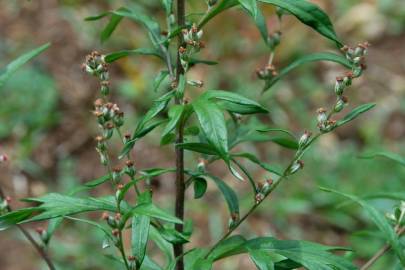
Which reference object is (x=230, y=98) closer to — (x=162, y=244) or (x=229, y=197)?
(x=229, y=197)

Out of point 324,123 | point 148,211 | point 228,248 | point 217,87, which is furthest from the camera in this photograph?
point 217,87

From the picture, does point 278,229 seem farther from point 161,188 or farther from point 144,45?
point 144,45

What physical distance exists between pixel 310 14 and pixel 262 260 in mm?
533

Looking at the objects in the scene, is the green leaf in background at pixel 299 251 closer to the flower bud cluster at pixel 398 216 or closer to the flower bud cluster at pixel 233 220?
the flower bud cluster at pixel 233 220

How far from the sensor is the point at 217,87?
4379 millimetres

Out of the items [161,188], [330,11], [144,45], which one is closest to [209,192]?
[161,188]

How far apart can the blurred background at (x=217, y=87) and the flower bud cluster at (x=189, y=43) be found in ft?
5.62

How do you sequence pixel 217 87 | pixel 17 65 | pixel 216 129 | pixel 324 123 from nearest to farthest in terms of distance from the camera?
pixel 216 129 → pixel 324 123 → pixel 17 65 → pixel 217 87

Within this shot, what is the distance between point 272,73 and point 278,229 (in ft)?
6.54

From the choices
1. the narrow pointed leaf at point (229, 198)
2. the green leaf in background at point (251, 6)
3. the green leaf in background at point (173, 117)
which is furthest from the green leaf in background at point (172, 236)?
the green leaf in background at point (251, 6)

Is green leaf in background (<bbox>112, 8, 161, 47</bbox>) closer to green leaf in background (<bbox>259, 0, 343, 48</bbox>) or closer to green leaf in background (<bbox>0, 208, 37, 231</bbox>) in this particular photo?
green leaf in background (<bbox>259, 0, 343, 48</bbox>)

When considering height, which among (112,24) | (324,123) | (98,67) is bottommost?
(324,123)

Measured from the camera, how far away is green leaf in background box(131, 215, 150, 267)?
1.41 metres

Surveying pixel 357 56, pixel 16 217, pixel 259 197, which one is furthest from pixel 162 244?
pixel 357 56
